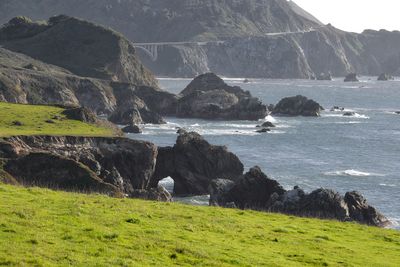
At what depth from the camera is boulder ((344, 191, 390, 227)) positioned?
73625 mm

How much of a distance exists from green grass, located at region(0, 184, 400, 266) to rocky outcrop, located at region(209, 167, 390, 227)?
25.7 metres

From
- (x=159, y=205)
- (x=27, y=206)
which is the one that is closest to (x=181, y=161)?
(x=159, y=205)

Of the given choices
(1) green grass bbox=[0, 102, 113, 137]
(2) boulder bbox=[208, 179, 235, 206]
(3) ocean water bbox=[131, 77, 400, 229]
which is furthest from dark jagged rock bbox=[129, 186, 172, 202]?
(1) green grass bbox=[0, 102, 113, 137]

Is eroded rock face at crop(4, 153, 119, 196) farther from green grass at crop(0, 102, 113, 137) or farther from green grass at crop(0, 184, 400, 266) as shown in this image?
green grass at crop(0, 184, 400, 266)

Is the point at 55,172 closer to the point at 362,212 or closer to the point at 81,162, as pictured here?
the point at 81,162

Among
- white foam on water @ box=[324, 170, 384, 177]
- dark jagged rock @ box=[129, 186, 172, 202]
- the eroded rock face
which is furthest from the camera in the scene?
white foam on water @ box=[324, 170, 384, 177]

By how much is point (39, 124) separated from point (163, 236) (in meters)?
69.8

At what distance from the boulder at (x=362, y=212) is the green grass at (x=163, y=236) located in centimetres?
2852

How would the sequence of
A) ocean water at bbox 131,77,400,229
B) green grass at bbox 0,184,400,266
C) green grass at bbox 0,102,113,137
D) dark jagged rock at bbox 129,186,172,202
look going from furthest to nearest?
ocean water at bbox 131,77,400,229 → green grass at bbox 0,102,113,137 → dark jagged rock at bbox 129,186,172,202 → green grass at bbox 0,184,400,266

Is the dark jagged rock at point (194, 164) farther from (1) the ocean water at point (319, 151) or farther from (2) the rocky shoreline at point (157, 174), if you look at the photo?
(1) the ocean water at point (319, 151)

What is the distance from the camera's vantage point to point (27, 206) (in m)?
37.9

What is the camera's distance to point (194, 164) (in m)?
97.7

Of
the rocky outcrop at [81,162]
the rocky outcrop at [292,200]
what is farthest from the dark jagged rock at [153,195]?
the rocky outcrop at [292,200]

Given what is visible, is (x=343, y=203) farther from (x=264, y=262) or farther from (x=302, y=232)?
(x=264, y=262)
